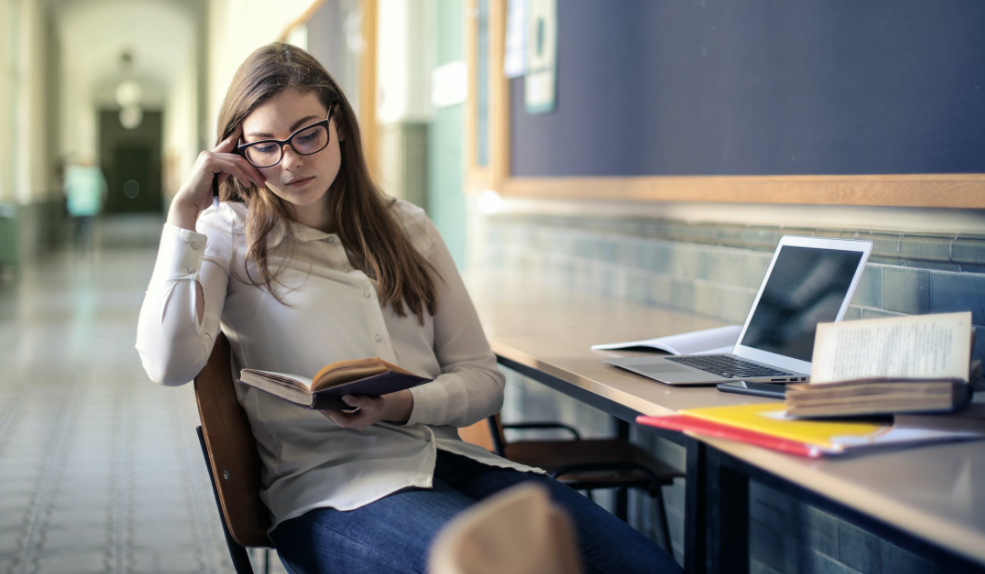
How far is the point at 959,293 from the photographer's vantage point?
1674mm

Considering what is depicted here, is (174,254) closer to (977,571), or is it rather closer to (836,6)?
(977,571)

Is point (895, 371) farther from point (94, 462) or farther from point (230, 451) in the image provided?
point (94, 462)

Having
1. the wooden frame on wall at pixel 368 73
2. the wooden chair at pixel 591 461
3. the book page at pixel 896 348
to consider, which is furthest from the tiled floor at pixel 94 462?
the book page at pixel 896 348

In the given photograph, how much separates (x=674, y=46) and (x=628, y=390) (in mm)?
1458

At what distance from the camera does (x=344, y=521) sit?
1.44 metres

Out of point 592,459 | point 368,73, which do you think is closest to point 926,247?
point 592,459

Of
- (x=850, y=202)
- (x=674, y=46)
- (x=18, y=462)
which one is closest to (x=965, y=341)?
(x=850, y=202)

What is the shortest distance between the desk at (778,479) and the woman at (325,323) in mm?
175

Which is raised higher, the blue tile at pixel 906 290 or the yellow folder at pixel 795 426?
the blue tile at pixel 906 290

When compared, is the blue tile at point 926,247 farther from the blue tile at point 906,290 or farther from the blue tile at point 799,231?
the blue tile at point 799,231

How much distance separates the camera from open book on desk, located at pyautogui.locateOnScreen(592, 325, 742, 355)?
1.89 m

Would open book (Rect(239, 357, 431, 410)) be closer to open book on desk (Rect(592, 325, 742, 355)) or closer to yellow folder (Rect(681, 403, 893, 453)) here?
yellow folder (Rect(681, 403, 893, 453))

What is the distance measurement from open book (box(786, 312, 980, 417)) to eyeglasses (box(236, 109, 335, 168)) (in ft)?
Result: 3.18

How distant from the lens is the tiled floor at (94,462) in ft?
9.07
